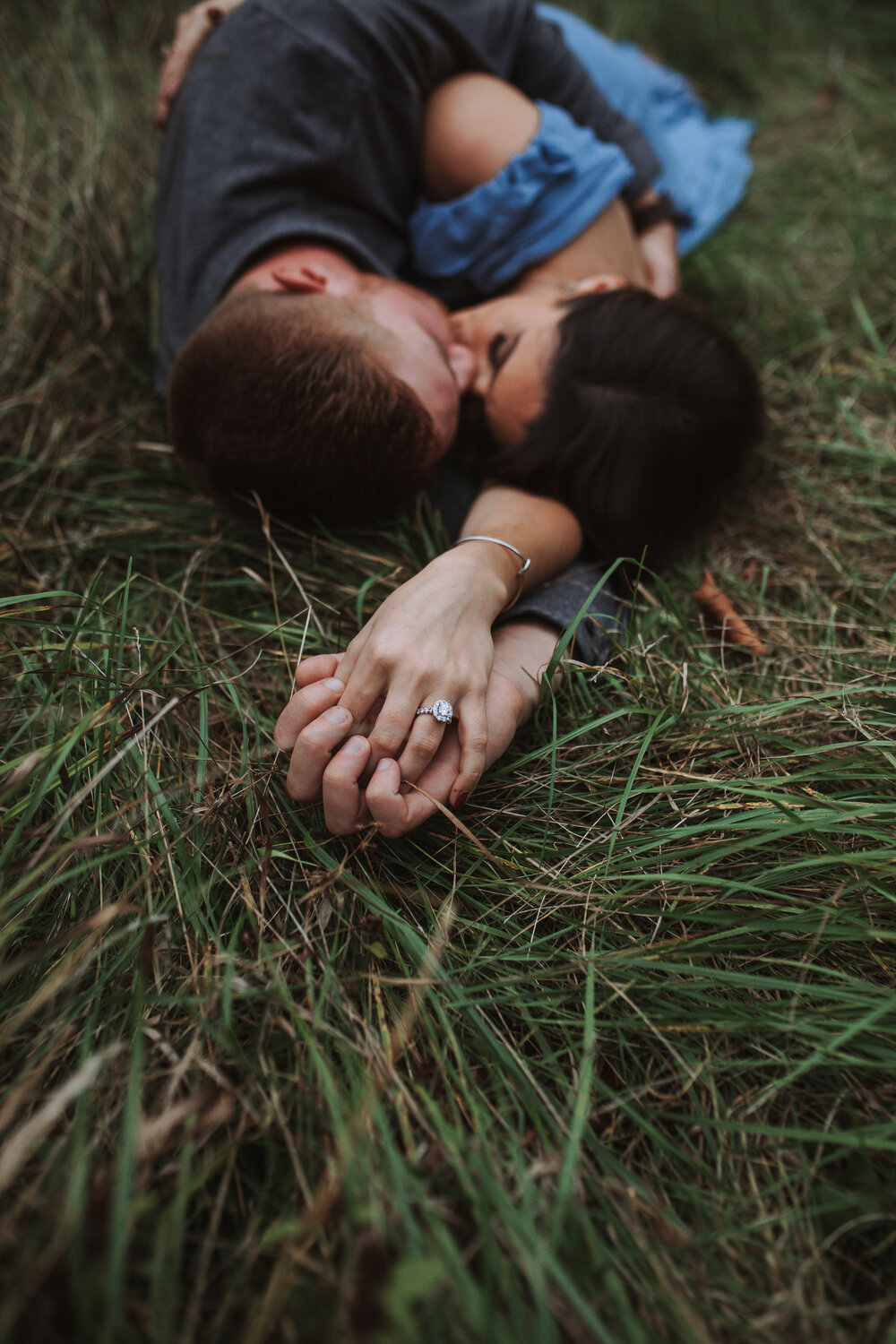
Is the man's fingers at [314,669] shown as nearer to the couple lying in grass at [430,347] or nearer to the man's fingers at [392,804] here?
the couple lying in grass at [430,347]

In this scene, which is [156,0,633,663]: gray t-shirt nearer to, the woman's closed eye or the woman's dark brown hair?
the woman's dark brown hair

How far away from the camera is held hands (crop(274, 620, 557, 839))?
949 mm

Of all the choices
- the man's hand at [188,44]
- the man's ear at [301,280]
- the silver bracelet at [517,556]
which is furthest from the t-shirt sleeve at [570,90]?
the silver bracelet at [517,556]

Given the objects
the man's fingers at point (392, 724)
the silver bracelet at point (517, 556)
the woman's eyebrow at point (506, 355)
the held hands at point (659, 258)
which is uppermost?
the held hands at point (659, 258)

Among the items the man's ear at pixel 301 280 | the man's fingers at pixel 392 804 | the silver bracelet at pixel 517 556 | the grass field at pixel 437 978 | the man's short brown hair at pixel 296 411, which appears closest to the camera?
the grass field at pixel 437 978

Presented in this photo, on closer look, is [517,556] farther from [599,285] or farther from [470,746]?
[599,285]

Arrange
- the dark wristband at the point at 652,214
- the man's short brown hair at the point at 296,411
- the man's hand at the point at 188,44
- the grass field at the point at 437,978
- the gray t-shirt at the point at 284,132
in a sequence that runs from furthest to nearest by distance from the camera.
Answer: the dark wristband at the point at 652,214
the man's hand at the point at 188,44
the gray t-shirt at the point at 284,132
the man's short brown hair at the point at 296,411
the grass field at the point at 437,978

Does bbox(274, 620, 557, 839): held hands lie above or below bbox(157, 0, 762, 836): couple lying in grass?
below

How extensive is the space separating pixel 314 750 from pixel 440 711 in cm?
18

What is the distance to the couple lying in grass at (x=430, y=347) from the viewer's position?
1.05 metres

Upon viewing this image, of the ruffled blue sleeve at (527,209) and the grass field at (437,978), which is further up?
the ruffled blue sleeve at (527,209)

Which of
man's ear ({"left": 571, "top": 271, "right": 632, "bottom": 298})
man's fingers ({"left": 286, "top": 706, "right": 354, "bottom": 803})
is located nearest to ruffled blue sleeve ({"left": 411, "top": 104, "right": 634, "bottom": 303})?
man's ear ({"left": 571, "top": 271, "right": 632, "bottom": 298})

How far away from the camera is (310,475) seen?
4.60 feet

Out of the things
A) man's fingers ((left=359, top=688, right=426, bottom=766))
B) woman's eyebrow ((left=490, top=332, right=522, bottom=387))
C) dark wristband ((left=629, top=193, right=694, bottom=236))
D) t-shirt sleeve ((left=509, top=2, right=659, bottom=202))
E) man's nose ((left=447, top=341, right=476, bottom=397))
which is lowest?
man's fingers ((left=359, top=688, right=426, bottom=766))
